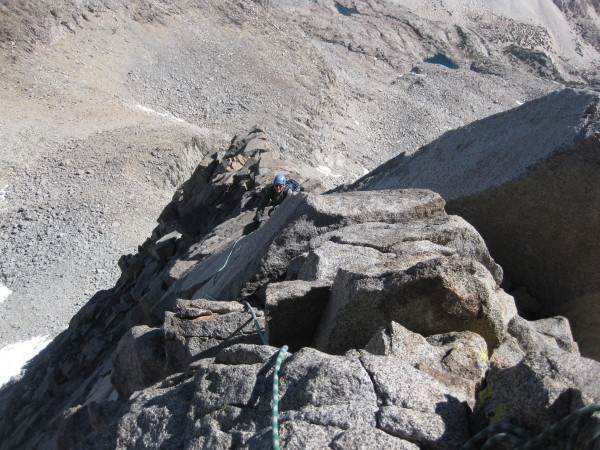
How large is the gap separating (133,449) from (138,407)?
0.43m

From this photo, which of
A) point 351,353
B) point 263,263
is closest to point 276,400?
point 351,353

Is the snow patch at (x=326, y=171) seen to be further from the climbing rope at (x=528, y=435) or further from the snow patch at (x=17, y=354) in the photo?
the climbing rope at (x=528, y=435)

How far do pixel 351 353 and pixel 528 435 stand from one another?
154cm

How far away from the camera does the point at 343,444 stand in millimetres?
4293

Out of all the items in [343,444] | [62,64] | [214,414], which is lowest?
[62,64]

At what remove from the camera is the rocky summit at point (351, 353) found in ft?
14.5

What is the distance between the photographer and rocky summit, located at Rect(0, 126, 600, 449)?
4418mm

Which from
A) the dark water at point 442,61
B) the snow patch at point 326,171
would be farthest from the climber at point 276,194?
the dark water at point 442,61

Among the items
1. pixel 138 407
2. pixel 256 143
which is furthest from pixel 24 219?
pixel 138 407

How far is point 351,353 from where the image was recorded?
17.4 feet

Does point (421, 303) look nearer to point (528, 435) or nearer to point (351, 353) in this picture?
point (351, 353)

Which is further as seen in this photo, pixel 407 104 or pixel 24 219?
pixel 407 104

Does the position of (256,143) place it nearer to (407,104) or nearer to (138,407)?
(138,407)

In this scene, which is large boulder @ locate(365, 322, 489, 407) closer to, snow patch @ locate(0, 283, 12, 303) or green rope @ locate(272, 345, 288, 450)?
green rope @ locate(272, 345, 288, 450)
